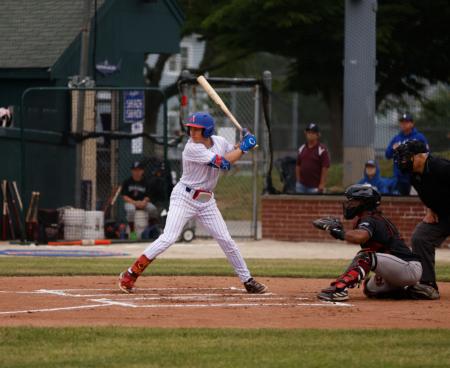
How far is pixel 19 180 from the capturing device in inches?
806

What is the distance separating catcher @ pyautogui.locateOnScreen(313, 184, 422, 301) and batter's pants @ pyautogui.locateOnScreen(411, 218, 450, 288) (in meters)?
0.21

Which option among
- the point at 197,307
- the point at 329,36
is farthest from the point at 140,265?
the point at 329,36

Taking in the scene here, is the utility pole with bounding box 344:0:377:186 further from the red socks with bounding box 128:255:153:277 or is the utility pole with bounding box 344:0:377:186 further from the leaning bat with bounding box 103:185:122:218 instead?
the red socks with bounding box 128:255:153:277

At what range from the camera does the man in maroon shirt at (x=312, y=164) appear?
63.7 ft

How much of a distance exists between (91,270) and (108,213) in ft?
21.3

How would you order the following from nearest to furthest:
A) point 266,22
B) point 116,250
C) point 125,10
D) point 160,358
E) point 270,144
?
point 160,358, point 116,250, point 270,144, point 125,10, point 266,22

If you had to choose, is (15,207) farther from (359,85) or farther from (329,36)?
(329,36)

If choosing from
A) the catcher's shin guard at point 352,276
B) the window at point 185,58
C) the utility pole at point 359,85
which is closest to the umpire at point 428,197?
the catcher's shin guard at point 352,276

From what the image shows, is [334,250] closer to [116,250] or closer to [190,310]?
[116,250]

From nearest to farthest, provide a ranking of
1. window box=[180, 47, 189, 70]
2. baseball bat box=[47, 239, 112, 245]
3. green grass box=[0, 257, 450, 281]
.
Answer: green grass box=[0, 257, 450, 281], baseball bat box=[47, 239, 112, 245], window box=[180, 47, 189, 70]

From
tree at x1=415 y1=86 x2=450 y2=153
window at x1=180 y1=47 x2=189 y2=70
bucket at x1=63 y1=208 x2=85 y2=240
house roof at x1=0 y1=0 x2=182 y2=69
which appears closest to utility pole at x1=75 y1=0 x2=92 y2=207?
house roof at x1=0 y1=0 x2=182 y2=69

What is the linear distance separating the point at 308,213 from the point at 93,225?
12.0 feet

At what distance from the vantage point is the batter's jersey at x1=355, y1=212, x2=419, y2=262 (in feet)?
35.2

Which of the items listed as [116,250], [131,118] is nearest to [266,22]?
[131,118]
